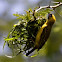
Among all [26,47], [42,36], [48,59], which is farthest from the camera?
[48,59]

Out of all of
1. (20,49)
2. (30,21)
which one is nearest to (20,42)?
(20,49)

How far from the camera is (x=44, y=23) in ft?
3.13

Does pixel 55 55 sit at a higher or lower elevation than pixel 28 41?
lower

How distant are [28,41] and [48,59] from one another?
2720mm

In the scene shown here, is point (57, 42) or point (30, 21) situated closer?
point (30, 21)

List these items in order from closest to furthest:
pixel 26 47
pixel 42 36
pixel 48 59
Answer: pixel 42 36 < pixel 26 47 < pixel 48 59

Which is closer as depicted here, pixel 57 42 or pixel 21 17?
pixel 21 17

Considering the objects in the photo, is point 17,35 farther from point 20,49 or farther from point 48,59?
point 48,59

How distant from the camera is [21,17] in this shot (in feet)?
3.33

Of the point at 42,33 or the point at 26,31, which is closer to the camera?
the point at 42,33

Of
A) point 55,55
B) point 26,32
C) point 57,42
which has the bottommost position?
point 55,55

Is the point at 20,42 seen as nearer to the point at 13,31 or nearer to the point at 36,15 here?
the point at 13,31

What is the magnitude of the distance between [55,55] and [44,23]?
2.99 meters

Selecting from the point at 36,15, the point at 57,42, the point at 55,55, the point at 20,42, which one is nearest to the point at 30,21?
the point at 36,15
